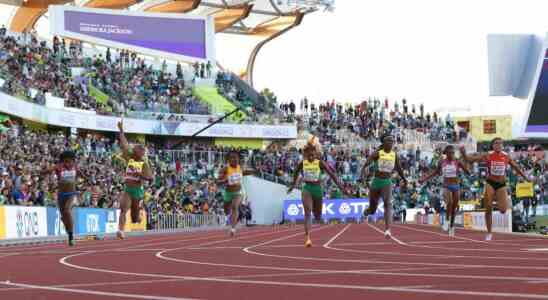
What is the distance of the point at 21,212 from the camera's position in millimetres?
28672

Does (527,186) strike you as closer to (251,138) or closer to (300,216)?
(300,216)

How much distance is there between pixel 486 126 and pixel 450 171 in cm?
8756

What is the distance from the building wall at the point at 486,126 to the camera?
107438 mm

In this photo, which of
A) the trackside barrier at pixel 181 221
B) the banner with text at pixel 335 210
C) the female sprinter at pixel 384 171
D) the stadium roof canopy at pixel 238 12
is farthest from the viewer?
the stadium roof canopy at pixel 238 12

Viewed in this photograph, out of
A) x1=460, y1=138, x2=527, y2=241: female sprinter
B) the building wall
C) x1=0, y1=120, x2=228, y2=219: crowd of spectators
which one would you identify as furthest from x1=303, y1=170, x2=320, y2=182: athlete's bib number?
the building wall

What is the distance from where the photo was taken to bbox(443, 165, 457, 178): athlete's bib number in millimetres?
23016

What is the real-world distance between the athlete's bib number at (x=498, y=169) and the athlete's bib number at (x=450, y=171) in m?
2.41

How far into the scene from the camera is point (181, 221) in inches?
1863

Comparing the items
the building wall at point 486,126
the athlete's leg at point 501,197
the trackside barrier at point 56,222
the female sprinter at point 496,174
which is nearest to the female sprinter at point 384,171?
the female sprinter at point 496,174

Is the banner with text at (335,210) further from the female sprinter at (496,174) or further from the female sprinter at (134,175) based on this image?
the female sprinter at (496,174)

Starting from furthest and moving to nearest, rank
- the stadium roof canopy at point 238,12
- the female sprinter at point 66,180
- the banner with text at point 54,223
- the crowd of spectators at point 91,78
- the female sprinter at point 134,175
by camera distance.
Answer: the stadium roof canopy at point 238,12
the crowd of spectators at point 91,78
the banner with text at point 54,223
the female sprinter at point 134,175
the female sprinter at point 66,180

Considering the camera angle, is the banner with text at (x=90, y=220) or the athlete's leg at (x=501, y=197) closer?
the athlete's leg at (x=501, y=197)

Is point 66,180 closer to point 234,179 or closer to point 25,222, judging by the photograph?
point 234,179

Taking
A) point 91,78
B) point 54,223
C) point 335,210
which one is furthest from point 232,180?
point 335,210
